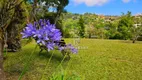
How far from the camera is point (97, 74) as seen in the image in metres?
9.50

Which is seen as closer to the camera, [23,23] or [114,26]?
[23,23]

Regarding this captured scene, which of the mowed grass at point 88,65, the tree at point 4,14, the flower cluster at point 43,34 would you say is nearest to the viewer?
the flower cluster at point 43,34

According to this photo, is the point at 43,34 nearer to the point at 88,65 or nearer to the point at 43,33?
the point at 43,33

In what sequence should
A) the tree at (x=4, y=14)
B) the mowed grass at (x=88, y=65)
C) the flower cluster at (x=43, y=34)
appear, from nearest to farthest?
the flower cluster at (x=43, y=34) → the tree at (x=4, y=14) → the mowed grass at (x=88, y=65)

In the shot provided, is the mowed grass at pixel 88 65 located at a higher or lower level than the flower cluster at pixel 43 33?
lower

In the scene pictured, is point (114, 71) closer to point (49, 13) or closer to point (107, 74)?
point (107, 74)

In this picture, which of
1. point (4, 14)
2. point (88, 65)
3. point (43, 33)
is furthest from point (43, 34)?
point (88, 65)

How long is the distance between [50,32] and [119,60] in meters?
10.4

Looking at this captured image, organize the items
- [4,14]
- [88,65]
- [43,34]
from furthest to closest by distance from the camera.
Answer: [88,65], [4,14], [43,34]

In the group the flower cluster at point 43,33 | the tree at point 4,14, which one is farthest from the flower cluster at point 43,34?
the tree at point 4,14

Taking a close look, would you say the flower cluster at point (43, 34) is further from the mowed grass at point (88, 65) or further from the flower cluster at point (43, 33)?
the mowed grass at point (88, 65)

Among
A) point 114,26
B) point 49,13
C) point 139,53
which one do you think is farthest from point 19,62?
point 114,26

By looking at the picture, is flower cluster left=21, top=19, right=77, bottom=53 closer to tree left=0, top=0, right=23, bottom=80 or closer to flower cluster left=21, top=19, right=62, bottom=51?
flower cluster left=21, top=19, right=62, bottom=51

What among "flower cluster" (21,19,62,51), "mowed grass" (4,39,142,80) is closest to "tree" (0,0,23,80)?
"mowed grass" (4,39,142,80)
